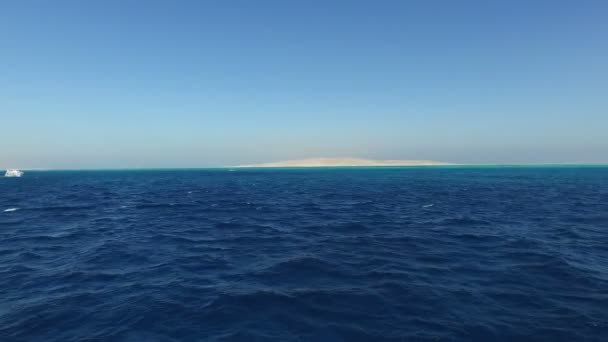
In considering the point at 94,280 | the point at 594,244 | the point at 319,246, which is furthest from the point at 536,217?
the point at 94,280

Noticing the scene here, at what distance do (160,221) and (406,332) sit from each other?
28294 millimetres

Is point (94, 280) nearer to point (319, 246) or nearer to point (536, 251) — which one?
point (319, 246)

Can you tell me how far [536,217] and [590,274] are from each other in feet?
60.3

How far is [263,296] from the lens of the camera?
12.4 meters

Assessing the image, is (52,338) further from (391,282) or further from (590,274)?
(590,274)

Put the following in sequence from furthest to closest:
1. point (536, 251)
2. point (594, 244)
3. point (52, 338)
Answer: point (594, 244)
point (536, 251)
point (52, 338)

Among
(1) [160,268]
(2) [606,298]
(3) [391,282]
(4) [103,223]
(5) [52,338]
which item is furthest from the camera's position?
(4) [103,223]

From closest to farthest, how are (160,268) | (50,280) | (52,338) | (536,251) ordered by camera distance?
(52,338), (50,280), (160,268), (536,251)

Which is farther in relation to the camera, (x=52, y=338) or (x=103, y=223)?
(x=103, y=223)

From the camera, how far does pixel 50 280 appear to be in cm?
1472

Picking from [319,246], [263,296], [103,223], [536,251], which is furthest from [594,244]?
[103,223]

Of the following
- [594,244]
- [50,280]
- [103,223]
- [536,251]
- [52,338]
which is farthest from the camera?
[103,223]

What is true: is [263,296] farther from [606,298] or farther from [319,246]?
[606,298]

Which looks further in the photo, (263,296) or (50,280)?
(50,280)
